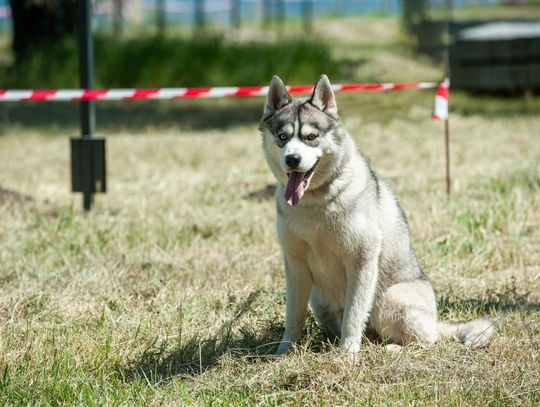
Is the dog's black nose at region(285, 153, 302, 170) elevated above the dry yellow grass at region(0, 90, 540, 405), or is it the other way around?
the dog's black nose at region(285, 153, 302, 170)

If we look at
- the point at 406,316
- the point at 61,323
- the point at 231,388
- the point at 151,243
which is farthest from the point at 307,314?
the point at 151,243

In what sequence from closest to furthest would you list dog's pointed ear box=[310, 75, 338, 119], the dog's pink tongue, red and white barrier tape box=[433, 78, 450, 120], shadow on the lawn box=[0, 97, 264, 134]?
the dog's pink tongue
dog's pointed ear box=[310, 75, 338, 119]
red and white barrier tape box=[433, 78, 450, 120]
shadow on the lawn box=[0, 97, 264, 134]

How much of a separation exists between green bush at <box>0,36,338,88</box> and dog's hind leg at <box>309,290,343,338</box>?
1057 centimetres

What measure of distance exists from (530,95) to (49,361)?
11.9m

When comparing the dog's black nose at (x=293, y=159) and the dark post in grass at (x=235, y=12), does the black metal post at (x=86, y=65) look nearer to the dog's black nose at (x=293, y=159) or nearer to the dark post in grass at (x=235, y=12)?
the dog's black nose at (x=293, y=159)

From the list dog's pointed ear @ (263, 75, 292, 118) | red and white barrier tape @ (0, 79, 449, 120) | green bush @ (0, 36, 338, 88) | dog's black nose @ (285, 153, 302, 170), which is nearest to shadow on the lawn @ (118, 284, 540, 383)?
dog's black nose @ (285, 153, 302, 170)

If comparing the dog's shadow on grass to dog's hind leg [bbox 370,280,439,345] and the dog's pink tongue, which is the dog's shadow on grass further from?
the dog's pink tongue

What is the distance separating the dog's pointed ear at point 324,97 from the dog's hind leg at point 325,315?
97 cm

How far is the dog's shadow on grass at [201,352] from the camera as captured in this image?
433 centimetres

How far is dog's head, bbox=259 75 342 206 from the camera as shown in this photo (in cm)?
428

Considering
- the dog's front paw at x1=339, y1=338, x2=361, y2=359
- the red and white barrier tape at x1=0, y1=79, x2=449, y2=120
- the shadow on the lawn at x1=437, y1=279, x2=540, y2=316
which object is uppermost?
the red and white barrier tape at x1=0, y1=79, x2=449, y2=120

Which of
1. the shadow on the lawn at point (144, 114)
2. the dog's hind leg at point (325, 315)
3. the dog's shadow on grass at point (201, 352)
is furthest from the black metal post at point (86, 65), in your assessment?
the shadow on the lawn at point (144, 114)

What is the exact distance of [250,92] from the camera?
7.04m

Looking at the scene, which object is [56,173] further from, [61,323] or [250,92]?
[61,323]
